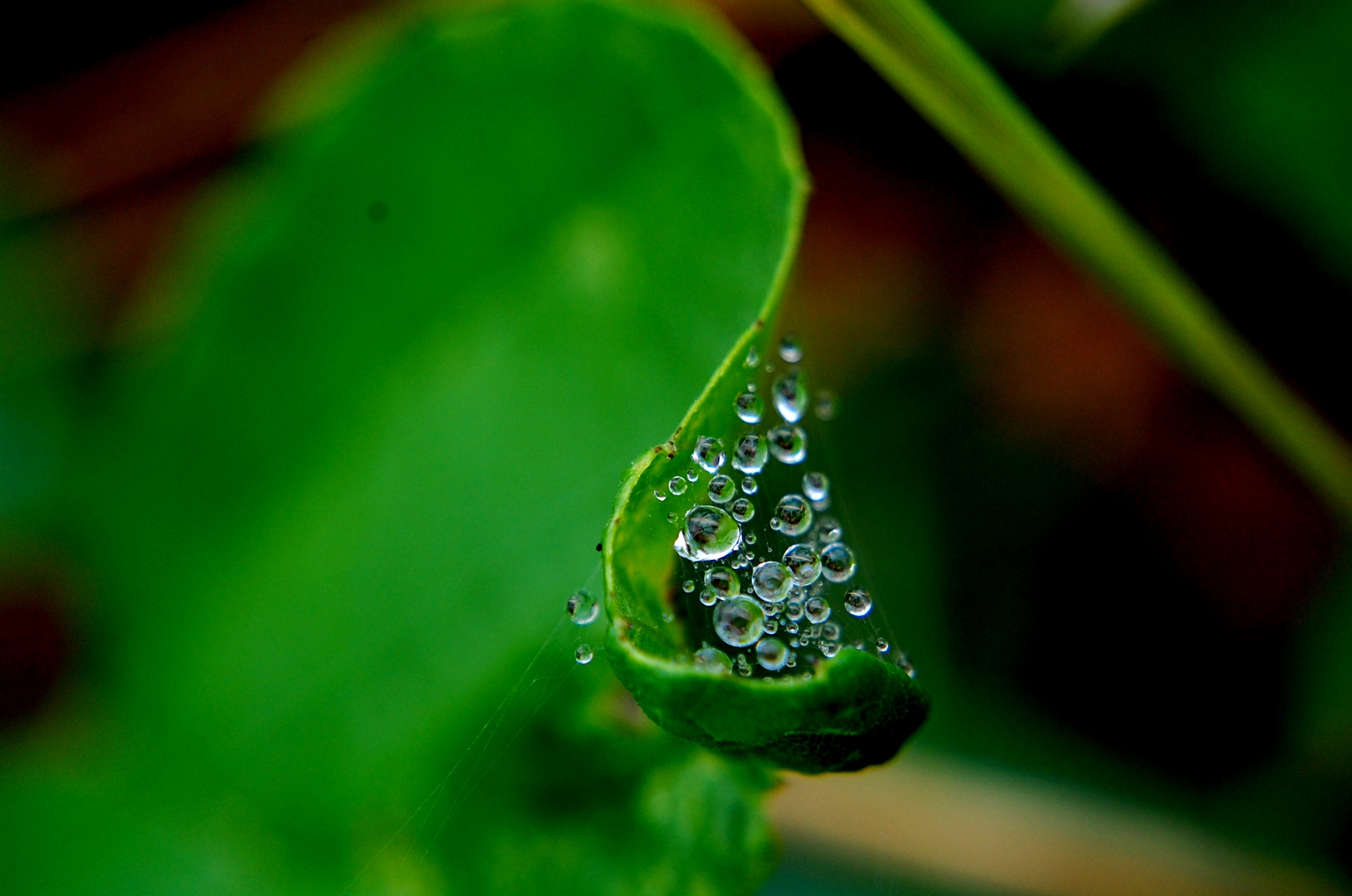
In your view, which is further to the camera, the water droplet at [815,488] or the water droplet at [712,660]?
the water droplet at [815,488]

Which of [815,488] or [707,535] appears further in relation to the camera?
[815,488]

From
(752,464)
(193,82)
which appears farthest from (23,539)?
(752,464)

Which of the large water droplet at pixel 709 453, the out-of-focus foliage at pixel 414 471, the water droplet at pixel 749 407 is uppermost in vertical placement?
Result: the large water droplet at pixel 709 453

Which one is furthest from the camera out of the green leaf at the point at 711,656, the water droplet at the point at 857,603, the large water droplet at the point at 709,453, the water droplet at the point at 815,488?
the water droplet at the point at 815,488

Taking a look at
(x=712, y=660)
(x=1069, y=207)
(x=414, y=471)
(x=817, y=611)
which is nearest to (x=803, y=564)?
(x=817, y=611)

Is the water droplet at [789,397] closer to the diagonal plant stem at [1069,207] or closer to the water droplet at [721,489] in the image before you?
the water droplet at [721,489]

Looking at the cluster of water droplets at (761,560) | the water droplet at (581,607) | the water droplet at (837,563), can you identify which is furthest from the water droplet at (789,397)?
the water droplet at (581,607)

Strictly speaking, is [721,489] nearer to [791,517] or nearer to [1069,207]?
[791,517]

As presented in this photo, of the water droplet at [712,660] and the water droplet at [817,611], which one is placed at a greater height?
the water droplet at [712,660]
